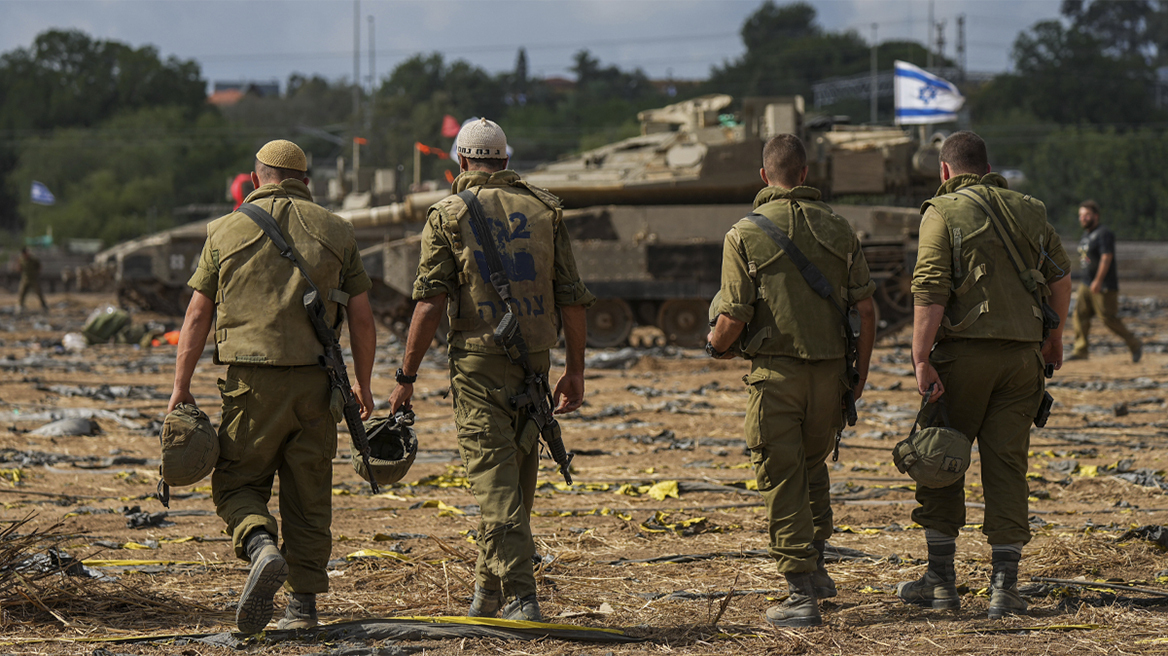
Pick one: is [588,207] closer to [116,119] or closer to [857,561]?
[857,561]

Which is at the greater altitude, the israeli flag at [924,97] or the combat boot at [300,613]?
the israeli flag at [924,97]

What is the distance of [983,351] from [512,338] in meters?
1.95

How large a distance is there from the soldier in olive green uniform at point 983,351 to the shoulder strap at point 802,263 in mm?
431

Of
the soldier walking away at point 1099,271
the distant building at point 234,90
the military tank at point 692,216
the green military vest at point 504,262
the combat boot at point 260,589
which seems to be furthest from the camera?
the distant building at point 234,90

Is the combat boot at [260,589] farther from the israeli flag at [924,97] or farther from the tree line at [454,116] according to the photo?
the tree line at [454,116]

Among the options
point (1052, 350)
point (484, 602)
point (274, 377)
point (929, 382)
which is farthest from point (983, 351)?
point (274, 377)

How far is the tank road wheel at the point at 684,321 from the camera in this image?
17641 millimetres

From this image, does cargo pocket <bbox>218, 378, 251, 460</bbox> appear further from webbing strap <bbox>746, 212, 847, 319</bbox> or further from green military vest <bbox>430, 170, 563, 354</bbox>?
webbing strap <bbox>746, 212, 847, 319</bbox>

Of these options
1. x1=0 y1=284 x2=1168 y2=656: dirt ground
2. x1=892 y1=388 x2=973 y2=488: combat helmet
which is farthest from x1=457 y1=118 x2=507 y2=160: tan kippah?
x1=892 y1=388 x2=973 y2=488: combat helmet

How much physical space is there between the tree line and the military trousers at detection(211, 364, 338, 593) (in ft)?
158

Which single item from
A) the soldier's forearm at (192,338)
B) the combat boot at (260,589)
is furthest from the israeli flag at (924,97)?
the combat boot at (260,589)

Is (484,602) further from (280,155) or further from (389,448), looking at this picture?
(280,155)

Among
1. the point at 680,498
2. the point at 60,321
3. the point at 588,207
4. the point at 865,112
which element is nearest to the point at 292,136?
the point at 865,112

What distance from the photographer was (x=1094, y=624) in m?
4.82
